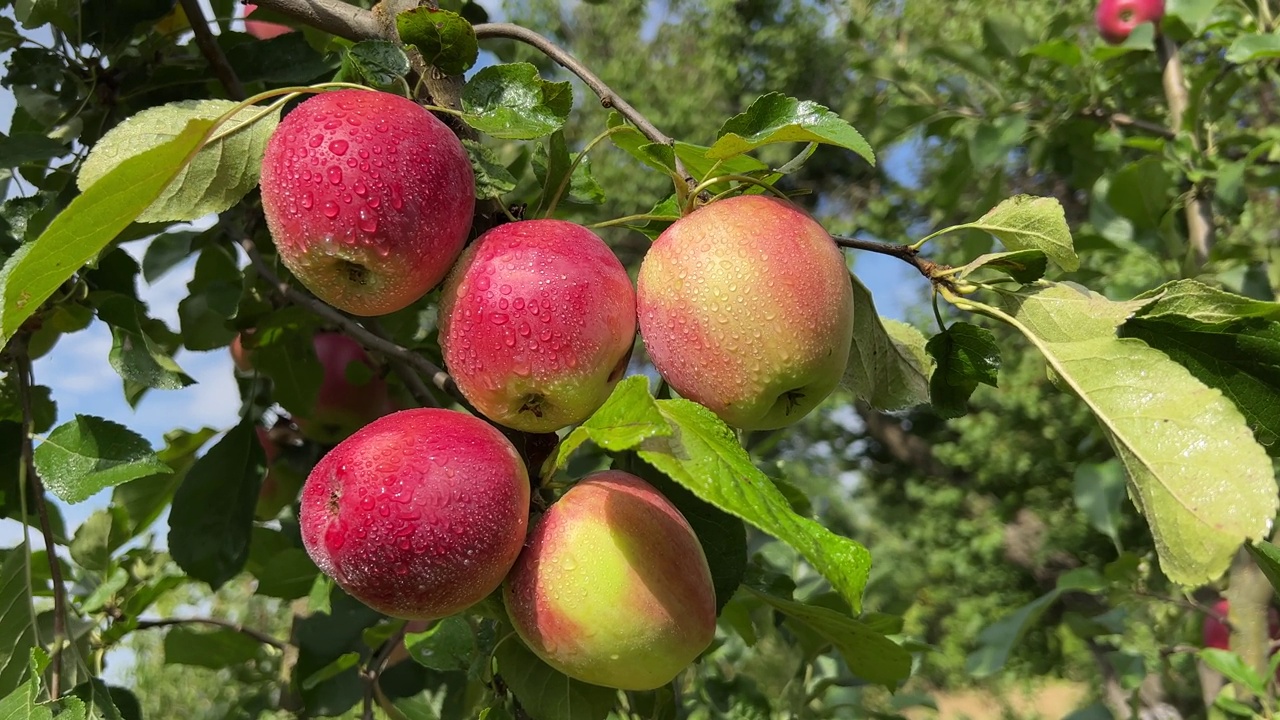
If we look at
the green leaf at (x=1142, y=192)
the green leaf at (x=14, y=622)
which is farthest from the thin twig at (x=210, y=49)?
the green leaf at (x=1142, y=192)

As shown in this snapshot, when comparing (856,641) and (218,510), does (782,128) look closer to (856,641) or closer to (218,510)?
(856,641)

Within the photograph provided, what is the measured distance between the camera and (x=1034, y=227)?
520 mm

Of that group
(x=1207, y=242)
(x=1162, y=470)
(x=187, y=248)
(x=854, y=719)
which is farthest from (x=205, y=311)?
(x=1207, y=242)

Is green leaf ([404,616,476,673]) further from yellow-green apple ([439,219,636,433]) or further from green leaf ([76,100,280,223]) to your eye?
green leaf ([76,100,280,223])

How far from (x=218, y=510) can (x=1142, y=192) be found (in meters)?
1.22

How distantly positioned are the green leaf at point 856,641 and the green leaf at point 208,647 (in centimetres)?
60

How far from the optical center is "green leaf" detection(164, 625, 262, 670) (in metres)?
0.89

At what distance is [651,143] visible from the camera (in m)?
0.48

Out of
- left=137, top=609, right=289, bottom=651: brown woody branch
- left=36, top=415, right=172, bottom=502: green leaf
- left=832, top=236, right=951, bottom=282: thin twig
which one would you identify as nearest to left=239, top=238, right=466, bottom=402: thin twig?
left=36, top=415, right=172, bottom=502: green leaf

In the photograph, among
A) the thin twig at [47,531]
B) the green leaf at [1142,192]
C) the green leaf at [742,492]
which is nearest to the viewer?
the green leaf at [742,492]

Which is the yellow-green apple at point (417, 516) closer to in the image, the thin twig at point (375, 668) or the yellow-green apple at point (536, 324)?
the yellow-green apple at point (536, 324)

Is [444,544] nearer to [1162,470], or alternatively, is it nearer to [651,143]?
[651,143]

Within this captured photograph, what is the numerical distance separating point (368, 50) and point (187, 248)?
425mm

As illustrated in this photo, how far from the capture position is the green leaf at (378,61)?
1.61 feet
